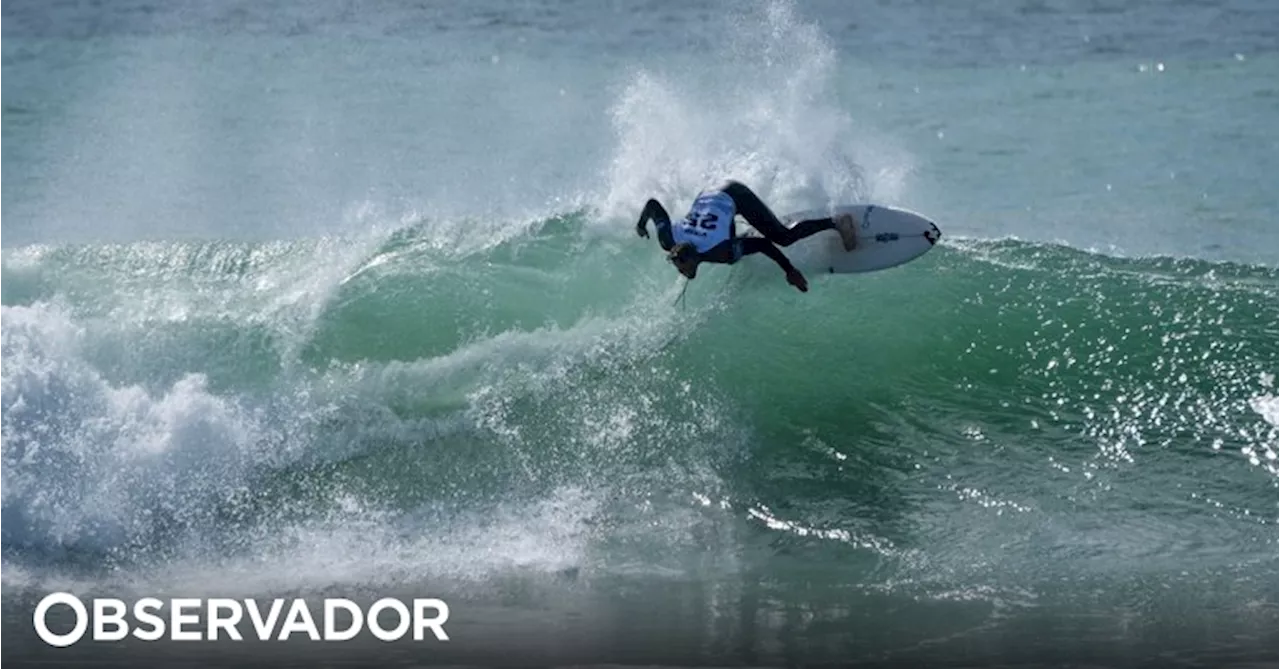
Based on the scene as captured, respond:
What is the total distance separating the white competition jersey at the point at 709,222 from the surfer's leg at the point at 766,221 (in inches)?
4.8

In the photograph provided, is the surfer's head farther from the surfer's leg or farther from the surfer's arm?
the surfer's leg

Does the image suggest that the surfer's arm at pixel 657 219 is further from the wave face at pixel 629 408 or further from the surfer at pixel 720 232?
the wave face at pixel 629 408

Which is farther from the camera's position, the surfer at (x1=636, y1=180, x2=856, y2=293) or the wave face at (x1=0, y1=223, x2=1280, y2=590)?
the surfer at (x1=636, y1=180, x2=856, y2=293)

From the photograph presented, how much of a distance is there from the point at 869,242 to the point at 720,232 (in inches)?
60.4

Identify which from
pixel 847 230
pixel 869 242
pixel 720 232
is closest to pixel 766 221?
pixel 720 232

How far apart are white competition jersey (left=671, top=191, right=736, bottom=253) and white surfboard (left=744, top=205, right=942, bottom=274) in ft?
3.07

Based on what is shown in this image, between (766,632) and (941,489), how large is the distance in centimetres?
257

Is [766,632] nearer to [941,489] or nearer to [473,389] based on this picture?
[941,489]

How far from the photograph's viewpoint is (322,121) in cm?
2670

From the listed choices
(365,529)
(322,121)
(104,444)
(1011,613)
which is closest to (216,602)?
(365,529)

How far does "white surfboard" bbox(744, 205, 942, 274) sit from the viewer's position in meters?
14.1

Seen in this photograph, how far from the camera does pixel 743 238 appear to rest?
1325cm

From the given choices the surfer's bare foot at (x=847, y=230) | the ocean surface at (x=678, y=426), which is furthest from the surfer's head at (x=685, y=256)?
the surfer's bare foot at (x=847, y=230)

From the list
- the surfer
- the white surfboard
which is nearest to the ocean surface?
the white surfboard
